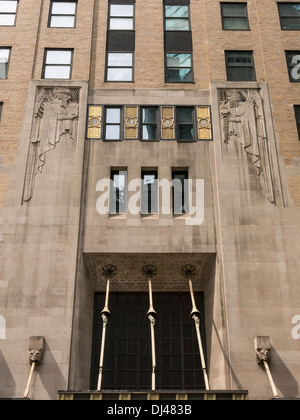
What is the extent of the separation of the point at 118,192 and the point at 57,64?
30.3 ft

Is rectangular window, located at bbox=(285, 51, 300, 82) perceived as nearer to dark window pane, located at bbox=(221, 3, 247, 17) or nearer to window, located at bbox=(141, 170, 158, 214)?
dark window pane, located at bbox=(221, 3, 247, 17)

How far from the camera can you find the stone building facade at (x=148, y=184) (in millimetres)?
21359

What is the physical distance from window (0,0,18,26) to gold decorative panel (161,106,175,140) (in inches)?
454

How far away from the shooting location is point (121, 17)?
99.6 feet

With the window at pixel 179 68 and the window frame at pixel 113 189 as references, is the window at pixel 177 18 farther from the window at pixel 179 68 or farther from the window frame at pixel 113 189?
the window frame at pixel 113 189

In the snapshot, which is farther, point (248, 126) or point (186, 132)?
point (186, 132)

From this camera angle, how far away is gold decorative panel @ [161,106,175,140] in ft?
85.1

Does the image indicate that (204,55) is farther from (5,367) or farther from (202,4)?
(5,367)

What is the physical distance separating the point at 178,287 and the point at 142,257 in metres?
2.77

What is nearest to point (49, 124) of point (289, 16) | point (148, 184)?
point (148, 184)

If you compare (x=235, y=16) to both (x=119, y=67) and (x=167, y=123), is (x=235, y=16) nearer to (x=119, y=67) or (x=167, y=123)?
(x=119, y=67)

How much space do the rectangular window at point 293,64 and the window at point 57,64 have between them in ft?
42.1

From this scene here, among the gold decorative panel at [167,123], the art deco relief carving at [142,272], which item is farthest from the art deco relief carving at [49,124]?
the art deco relief carving at [142,272]

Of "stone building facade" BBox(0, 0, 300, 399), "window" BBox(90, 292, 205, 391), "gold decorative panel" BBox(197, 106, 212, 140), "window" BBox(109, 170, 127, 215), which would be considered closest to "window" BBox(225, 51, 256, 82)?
"stone building facade" BBox(0, 0, 300, 399)
